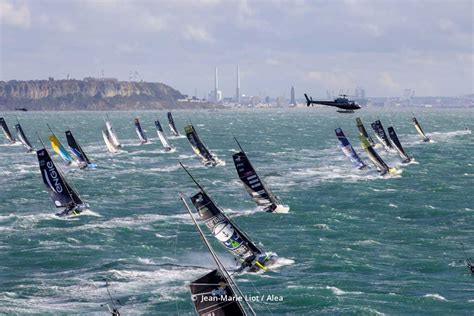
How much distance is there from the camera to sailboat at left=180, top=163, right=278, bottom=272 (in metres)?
51.0

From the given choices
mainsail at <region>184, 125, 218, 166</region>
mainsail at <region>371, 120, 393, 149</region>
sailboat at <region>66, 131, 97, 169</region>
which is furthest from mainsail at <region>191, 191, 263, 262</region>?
mainsail at <region>371, 120, 393, 149</region>

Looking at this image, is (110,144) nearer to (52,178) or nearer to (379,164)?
(379,164)

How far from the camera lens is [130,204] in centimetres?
7794

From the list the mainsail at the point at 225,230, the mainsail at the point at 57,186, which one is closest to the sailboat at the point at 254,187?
the mainsail at the point at 57,186

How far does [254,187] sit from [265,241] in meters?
11.4

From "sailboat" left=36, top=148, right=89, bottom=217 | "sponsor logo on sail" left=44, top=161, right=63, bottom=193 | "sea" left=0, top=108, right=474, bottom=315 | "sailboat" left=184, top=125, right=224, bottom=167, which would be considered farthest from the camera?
"sailboat" left=184, top=125, right=224, bottom=167

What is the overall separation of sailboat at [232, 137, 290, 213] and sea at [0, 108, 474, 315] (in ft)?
4.11

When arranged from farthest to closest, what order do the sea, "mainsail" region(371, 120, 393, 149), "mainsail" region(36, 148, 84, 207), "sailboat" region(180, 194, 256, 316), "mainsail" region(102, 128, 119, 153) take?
"mainsail" region(102, 128, 119, 153) < "mainsail" region(371, 120, 393, 149) < "mainsail" region(36, 148, 84, 207) < the sea < "sailboat" region(180, 194, 256, 316)

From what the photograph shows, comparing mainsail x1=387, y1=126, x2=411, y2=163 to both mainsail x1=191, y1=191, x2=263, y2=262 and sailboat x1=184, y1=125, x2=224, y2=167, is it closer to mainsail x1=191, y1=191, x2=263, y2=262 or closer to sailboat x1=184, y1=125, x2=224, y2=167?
sailboat x1=184, y1=125, x2=224, y2=167

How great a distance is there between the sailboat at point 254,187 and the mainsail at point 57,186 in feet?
48.6

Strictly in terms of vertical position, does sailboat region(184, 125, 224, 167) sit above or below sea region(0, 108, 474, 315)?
above

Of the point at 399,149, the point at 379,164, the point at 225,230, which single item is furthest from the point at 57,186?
the point at 399,149

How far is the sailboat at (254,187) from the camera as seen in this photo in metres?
70.8

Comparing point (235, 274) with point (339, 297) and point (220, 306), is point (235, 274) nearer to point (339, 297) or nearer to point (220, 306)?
point (339, 297)
